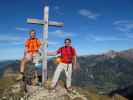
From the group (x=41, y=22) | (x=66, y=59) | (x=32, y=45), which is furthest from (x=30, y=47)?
(x=66, y=59)

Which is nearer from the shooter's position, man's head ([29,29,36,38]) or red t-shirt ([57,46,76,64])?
man's head ([29,29,36,38])

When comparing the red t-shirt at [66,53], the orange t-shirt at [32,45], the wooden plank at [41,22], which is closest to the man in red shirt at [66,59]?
the red t-shirt at [66,53]

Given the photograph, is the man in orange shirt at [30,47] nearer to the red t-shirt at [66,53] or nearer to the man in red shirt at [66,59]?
the man in red shirt at [66,59]

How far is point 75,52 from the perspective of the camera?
1911cm

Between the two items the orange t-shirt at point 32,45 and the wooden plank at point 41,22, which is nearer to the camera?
the orange t-shirt at point 32,45

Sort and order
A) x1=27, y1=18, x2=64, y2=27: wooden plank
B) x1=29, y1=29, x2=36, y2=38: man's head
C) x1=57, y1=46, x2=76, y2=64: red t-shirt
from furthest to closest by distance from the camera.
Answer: x1=27, y1=18, x2=64, y2=27: wooden plank < x1=57, y1=46, x2=76, y2=64: red t-shirt < x1=29, y1=29, x2=36, y2=38: man's head

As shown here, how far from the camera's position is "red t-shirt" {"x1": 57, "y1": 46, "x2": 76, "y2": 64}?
1872 centimetres

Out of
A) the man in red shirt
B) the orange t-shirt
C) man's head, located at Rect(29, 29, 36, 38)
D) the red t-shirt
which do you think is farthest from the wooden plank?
the red t-shirt

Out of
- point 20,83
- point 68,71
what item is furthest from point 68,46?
point 20,83

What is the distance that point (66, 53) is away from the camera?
1866cm

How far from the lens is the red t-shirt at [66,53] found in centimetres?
1872

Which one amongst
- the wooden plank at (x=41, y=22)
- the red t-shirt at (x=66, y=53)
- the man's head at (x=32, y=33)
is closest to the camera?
the man's head at (x=32, y=33)

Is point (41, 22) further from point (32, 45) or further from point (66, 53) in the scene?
point (66, 53)

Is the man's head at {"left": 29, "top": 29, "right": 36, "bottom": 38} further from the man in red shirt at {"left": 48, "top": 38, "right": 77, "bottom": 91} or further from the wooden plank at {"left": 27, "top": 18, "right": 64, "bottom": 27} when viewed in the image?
the man in red shirt at {"left": 48, "top": 38, "right": 77, "bottom": 91}
